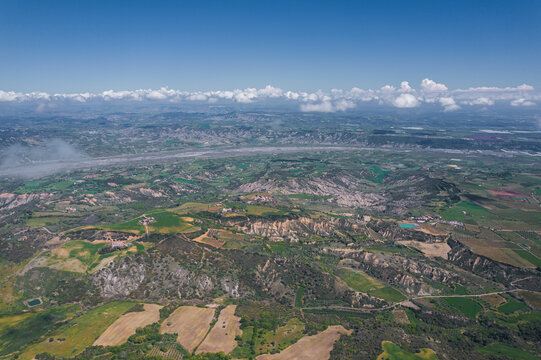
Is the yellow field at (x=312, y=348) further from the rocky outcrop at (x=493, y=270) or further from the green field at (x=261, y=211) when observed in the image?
the green field at (x=261, y=211)

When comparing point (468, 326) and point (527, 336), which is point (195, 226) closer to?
point (468, 326)

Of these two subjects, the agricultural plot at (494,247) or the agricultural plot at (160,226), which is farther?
the agricultural plot at (160,226)

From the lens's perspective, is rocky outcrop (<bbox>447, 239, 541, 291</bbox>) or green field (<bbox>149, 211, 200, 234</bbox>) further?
green field (<bbox>149, 211, 200, 234</bbox>)

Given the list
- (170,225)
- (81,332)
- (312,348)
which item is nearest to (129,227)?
(170,225)

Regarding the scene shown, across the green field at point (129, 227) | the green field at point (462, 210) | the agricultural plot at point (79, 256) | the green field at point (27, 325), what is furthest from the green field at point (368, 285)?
the green field at point (27, 325)

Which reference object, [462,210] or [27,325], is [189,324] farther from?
[462,210]

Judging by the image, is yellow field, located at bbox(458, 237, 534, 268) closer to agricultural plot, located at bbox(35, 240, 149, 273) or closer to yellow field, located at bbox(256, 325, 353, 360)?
yellow field, located at bbox(256, 325, 353, 360)

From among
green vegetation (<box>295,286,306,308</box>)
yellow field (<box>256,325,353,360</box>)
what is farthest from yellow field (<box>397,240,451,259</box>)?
yellow field (<box>256,325,353,360</box>)
